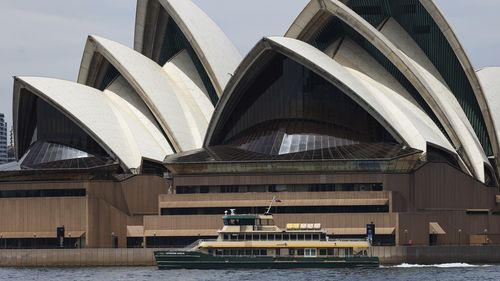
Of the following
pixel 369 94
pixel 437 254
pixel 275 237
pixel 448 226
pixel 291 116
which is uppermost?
pixel 369 94

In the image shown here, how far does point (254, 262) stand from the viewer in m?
98.3

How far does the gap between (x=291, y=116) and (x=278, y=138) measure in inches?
149

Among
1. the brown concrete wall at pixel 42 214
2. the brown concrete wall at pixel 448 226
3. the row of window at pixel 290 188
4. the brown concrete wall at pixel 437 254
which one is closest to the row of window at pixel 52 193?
the brown concrete wall at pixel 42 214

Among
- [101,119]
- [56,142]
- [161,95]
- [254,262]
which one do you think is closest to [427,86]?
[161,95]

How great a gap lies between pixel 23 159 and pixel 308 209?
26985 millimetres

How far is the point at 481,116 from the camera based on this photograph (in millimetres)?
119188

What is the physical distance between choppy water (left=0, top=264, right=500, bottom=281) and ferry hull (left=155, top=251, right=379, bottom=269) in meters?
0.78

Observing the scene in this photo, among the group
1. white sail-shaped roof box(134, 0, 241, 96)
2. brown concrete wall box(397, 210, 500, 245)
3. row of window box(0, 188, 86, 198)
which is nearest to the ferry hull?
brown concrete wall box(397, 210, 500, 245)

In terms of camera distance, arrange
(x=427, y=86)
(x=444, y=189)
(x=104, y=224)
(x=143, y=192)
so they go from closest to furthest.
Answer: (x=104, y=224), (x=444, y=189), (x=427, y=86), (x=143, y=192)

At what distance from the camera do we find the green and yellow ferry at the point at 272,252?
9806 centimetres

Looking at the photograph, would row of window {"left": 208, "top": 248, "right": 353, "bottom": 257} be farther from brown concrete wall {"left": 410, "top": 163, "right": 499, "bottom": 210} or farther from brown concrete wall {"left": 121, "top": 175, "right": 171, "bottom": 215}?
brown concrete wall {"left": 121, "top": 175, "right": 171, "bottom": 215}

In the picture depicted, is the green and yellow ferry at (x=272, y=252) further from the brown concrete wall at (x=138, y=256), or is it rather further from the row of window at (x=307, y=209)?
the row of window at (x=307, y=209)

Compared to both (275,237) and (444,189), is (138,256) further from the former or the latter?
(444,189)

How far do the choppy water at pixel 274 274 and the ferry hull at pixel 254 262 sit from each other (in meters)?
0.78
